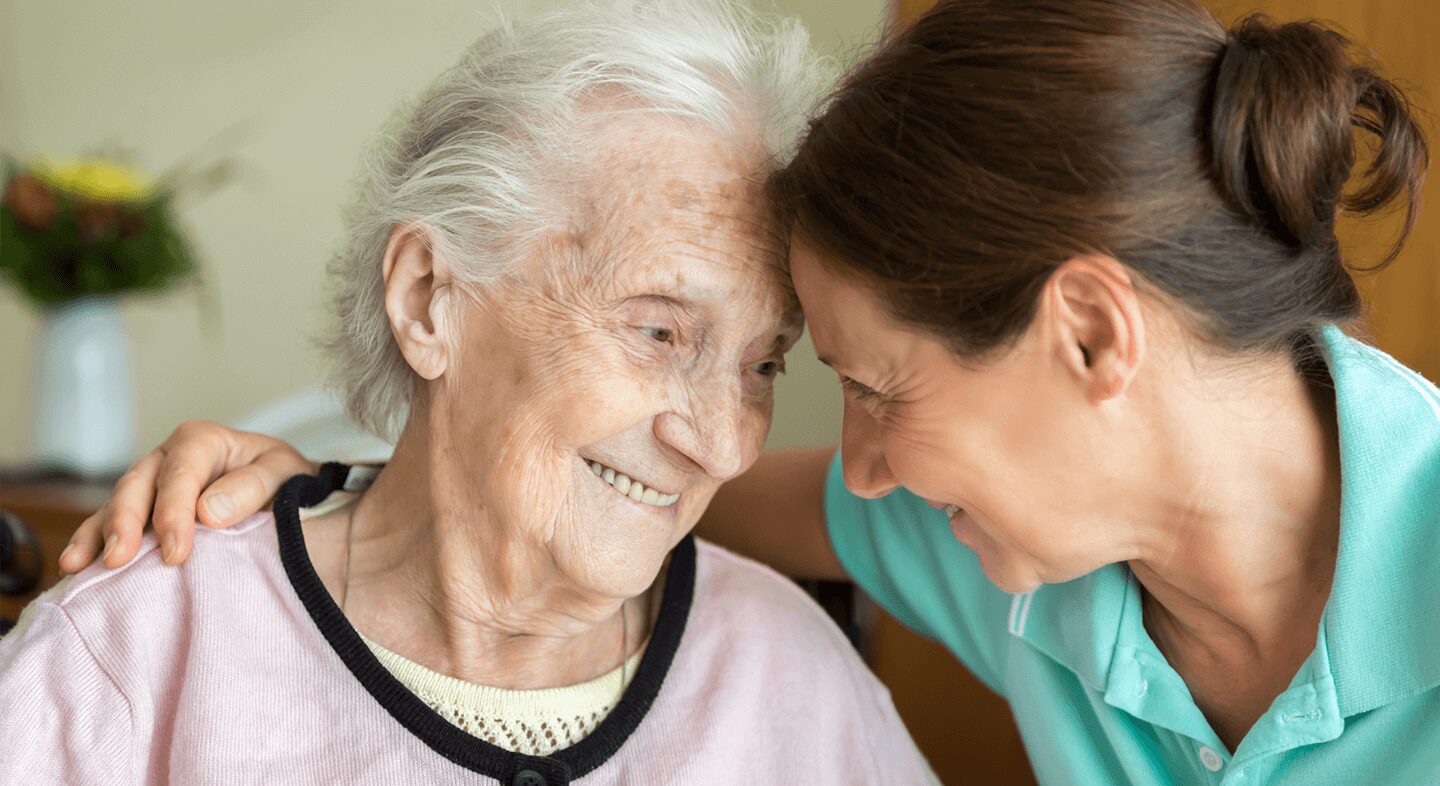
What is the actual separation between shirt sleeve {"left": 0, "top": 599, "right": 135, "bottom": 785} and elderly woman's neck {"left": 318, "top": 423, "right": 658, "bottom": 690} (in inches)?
10.5

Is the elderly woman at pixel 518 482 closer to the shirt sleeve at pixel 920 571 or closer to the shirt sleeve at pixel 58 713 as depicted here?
the shirt sleeve at pixel 58 713

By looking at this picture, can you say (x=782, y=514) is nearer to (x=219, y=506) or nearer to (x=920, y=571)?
(x=920, y=571)

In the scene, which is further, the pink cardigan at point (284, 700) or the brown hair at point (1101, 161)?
the pink cardigan at point (284, 700)

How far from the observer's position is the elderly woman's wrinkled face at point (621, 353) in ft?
4.25

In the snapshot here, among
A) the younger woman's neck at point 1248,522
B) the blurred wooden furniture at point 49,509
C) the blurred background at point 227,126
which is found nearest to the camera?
the younger woman's neck at point 1248,522

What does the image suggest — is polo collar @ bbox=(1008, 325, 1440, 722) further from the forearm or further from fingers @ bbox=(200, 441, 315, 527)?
fingers @ bbox=(200, 441, 315, 527)

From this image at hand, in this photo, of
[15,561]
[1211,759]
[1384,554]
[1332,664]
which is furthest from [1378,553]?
[15,561]

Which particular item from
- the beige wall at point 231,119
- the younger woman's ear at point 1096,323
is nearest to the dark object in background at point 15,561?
the younger woman's ear at point 1096,323

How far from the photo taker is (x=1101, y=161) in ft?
3.46

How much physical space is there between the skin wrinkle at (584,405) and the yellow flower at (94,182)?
1.92 meters

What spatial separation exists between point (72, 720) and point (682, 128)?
0.84 metres

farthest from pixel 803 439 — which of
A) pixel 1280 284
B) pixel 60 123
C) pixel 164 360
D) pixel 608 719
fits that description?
pixel 60 123

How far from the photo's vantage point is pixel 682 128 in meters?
1.33

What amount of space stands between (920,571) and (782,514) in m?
0.22
